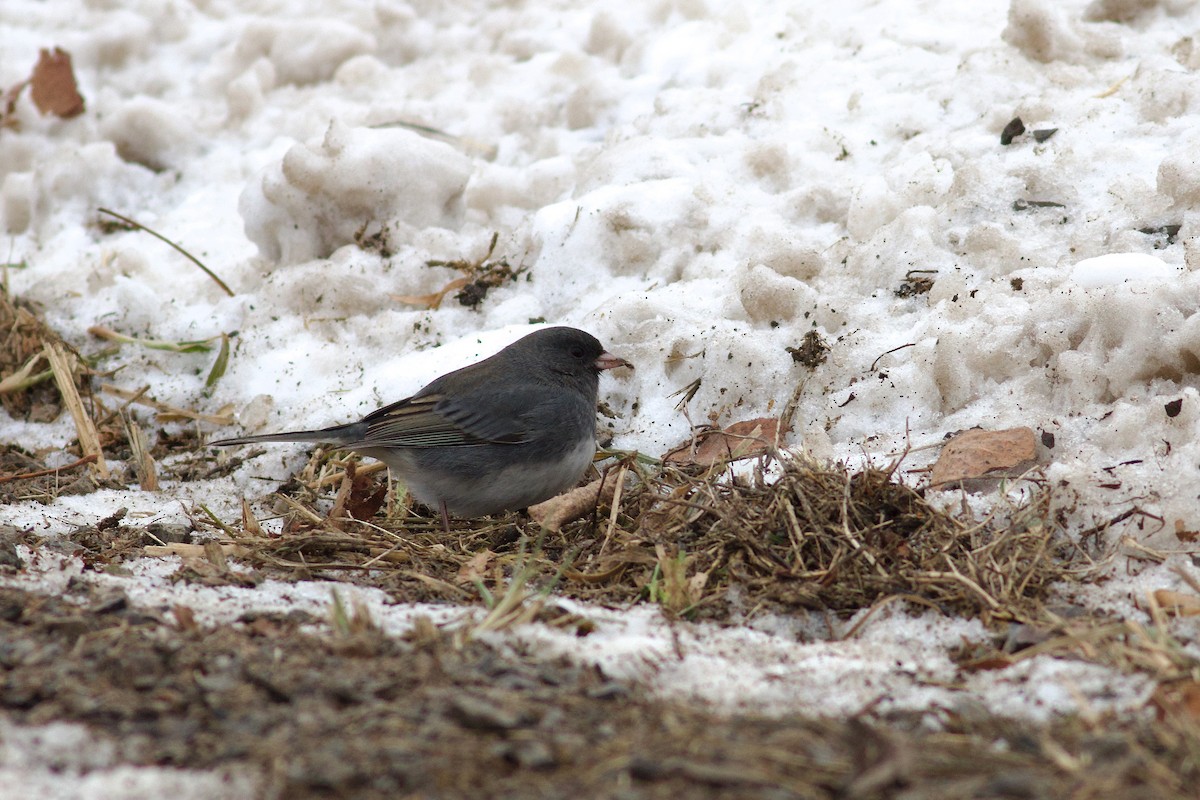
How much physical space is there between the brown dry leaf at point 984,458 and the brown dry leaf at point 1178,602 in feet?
1.90

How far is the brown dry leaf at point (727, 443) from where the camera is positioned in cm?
354

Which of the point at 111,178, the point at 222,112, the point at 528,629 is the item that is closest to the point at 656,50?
the point at 222,112

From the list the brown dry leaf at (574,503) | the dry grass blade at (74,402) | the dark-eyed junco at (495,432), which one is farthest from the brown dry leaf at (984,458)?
the dry grass blade at (74,402)

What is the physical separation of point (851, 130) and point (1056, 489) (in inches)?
88.8

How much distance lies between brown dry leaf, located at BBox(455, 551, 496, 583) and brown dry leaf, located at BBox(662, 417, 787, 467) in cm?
70

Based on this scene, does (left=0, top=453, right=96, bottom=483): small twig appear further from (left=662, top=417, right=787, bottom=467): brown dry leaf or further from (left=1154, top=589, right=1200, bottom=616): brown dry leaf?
(left=1154, top=589, right=1200, bottom=616): brown dry leaf

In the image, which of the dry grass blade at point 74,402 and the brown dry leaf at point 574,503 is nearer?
the brown dry leaf at point 574,503

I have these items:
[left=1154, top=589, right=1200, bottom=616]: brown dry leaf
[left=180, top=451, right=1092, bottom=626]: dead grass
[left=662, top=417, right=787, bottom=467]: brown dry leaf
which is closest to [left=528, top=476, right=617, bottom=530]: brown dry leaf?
[left=180, top=451, right=1092, bottom=626]: dead grass

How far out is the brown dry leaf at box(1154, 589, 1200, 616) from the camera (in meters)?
2.50

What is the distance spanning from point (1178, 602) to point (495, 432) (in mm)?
2163

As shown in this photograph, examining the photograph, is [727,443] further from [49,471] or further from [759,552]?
[49,471]

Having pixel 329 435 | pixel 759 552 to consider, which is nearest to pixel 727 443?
pixel 759 552

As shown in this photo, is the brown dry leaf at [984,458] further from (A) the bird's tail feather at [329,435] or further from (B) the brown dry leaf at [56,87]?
(B) the brown dry leaf at [56,87]

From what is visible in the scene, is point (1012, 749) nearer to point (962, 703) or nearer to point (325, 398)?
point (962, 703)
